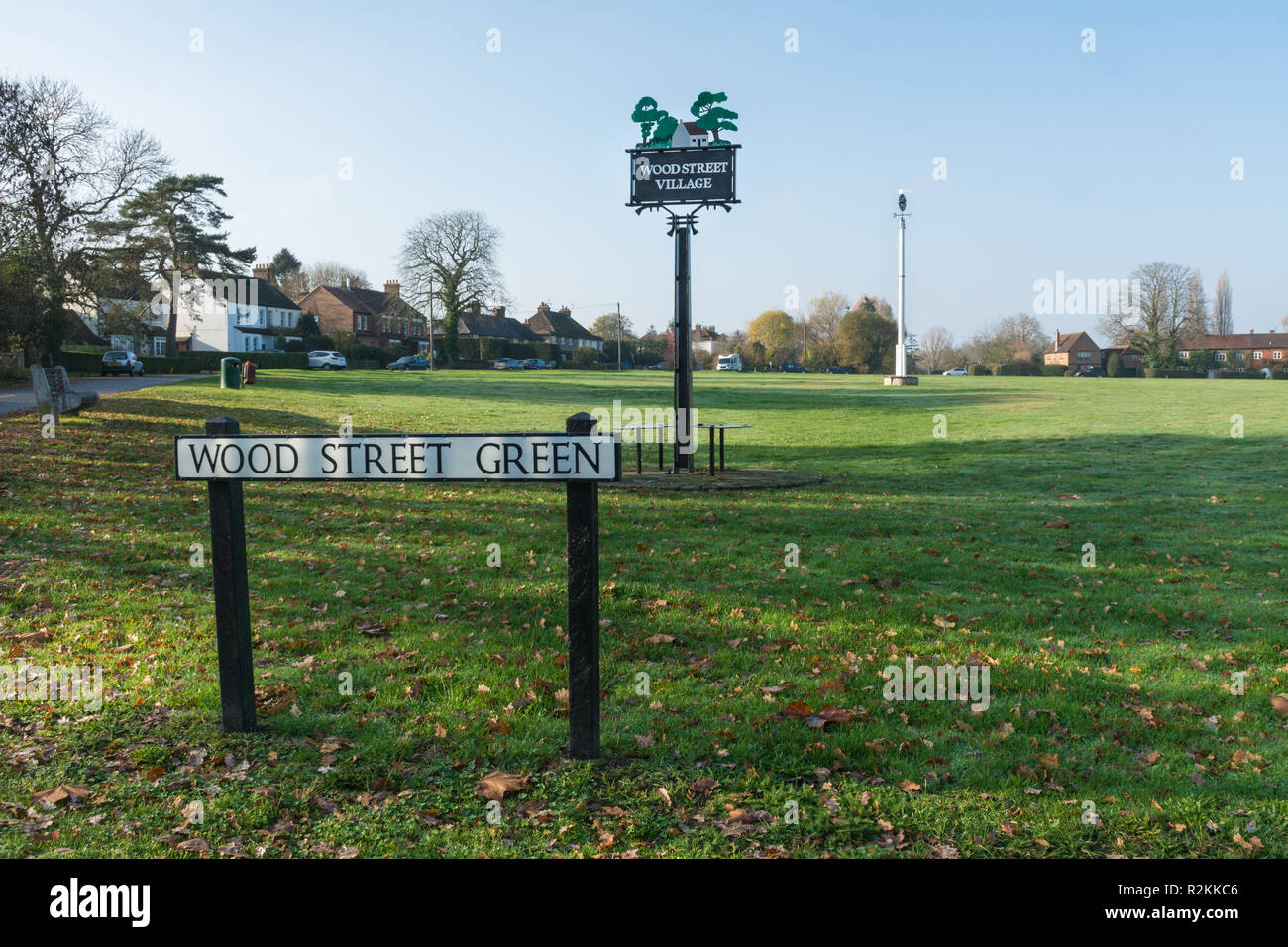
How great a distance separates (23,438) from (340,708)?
46.8 ft

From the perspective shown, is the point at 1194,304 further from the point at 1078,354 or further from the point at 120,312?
the point at 120,312

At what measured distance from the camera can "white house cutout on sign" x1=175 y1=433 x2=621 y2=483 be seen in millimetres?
4395

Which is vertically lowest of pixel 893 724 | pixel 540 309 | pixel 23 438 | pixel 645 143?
pixel 893 724

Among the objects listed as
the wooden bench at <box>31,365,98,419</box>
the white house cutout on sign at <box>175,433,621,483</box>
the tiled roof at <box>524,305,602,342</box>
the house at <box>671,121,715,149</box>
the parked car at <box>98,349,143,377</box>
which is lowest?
the white house cutout on sign at <box>175,433,621,483</box>

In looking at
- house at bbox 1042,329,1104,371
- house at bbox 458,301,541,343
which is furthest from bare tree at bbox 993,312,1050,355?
house at bbox 458,301,541,343

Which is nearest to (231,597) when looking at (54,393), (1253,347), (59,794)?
(59,794)

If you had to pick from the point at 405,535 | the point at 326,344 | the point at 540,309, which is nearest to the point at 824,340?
the point at 540,309

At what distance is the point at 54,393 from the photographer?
18750 mm

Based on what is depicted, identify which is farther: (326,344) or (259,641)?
(326,344)

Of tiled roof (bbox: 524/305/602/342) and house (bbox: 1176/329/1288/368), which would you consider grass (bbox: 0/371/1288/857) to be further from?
house (bbox: 1176/329/1288/368)

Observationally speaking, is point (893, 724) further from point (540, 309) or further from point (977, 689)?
point (540, 309)

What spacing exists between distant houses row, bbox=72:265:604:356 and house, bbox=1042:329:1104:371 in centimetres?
7091

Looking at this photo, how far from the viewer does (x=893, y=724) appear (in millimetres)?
5195

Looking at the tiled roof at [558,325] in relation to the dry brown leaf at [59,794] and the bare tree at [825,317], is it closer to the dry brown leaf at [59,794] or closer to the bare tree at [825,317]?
the bare tree at [825,317]
